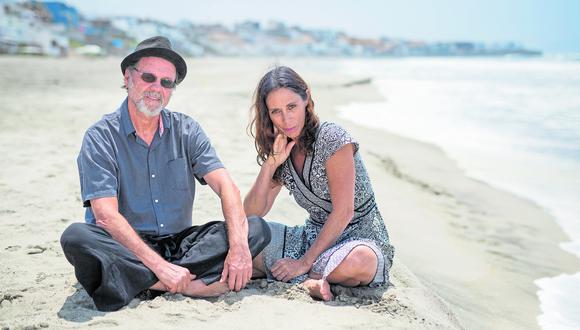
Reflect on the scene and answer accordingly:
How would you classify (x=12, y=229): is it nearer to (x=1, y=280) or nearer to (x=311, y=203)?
(x=1, y=280)

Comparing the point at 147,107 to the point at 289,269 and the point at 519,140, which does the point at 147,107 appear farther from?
the point at 519,140

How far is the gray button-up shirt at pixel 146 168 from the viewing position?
264 cm

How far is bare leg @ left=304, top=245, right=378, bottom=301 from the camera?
9.16 feet

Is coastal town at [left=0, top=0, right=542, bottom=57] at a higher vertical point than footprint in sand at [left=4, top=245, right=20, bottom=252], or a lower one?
higher

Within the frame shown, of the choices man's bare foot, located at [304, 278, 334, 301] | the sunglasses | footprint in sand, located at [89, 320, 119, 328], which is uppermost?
the sunglasses

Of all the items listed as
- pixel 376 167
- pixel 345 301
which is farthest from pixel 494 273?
pixel 376 167

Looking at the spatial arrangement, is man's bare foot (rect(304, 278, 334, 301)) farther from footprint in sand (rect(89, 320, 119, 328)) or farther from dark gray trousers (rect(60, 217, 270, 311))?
footprint in sand (rect(89, 320, 119, 328))

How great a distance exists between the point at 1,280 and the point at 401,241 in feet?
9.28

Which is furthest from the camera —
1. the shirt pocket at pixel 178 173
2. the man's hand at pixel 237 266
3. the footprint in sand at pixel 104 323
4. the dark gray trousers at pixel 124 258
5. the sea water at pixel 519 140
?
the sea water at pixel 519 140

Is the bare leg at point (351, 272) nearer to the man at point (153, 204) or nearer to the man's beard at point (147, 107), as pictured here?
the man at point (153, 204)

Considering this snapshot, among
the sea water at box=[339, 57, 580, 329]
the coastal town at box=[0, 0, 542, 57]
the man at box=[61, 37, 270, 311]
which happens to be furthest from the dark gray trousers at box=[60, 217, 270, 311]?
the coastal town at box=[0, 0, 542, 57]

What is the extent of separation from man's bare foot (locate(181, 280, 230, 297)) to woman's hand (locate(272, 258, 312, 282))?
13.3 inches

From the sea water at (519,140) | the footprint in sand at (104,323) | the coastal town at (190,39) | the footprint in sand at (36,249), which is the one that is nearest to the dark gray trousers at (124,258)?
the footprint in sand at (104,323)

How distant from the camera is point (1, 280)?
288 centimetres
